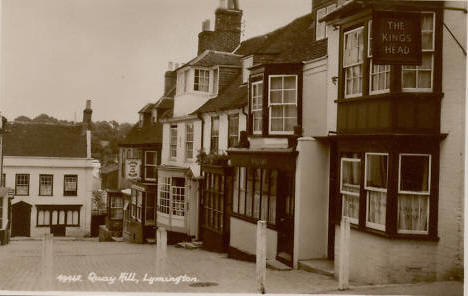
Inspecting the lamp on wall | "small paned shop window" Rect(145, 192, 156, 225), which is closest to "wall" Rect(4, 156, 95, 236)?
"small paned shop window" Rect(145, 192, 156, 225)

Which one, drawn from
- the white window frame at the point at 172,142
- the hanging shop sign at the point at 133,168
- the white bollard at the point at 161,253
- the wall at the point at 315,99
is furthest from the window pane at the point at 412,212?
the white window frame at the point at 172,142

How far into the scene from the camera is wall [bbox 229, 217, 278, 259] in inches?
409

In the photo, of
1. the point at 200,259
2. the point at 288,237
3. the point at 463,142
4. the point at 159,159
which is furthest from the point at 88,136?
the point at 463,142

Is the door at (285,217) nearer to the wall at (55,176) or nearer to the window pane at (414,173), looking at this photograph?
the window pane at (414,173)

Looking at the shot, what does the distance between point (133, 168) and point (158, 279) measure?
6419 millimetres

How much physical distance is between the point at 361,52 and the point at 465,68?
1534mm

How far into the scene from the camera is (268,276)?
885 cm

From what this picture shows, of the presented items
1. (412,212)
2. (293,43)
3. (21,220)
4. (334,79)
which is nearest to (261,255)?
(412,212)

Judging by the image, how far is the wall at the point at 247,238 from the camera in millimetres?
10398

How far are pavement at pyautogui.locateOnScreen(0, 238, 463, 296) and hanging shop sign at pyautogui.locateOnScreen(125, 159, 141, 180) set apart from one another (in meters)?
3.91

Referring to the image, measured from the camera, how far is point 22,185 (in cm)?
1107

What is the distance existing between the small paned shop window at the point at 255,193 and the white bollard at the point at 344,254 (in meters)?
2.78

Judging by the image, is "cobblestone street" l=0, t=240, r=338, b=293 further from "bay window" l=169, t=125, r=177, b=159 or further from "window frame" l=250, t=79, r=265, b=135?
"bay window" l=169, t=125, r=177, b=159

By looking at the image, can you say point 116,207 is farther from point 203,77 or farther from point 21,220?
point 21,220
